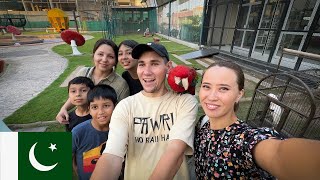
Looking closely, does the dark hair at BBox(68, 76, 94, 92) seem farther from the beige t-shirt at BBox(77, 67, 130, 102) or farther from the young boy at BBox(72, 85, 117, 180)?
the young boy at BBox(72, 85, 117, 180)

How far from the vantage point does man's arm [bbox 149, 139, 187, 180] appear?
1.21 meters

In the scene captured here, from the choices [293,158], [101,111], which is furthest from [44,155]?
[293,158]

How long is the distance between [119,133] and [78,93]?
1166mm

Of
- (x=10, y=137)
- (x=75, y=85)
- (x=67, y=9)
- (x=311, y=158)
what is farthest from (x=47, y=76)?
(x=67, y=9)

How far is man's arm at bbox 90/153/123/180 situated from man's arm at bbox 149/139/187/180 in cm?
28

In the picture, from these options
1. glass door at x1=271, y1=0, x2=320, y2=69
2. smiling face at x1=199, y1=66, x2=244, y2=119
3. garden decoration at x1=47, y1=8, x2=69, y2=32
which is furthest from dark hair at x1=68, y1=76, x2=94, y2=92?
garden decoration at x1=47, y1=8, x2=69, y2=32

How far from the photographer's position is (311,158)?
664mm

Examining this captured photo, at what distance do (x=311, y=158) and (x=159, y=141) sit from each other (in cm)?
98

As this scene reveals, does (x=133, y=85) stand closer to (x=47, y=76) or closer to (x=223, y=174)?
(x=223, y=174)

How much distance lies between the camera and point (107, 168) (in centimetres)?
126

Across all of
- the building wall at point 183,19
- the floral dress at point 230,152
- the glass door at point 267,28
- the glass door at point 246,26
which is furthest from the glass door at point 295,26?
the floral dress at point 230,152

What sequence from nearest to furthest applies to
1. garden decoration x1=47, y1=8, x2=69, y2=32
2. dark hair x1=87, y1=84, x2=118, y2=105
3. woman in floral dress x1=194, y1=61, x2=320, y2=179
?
woman in floral dress x1=194, y1=61, x2=320, y2=179, dark hair x1=87, y1=84, x2=118, y2=105, garden decoration x1=47, y1=8, x2=69, y2=32

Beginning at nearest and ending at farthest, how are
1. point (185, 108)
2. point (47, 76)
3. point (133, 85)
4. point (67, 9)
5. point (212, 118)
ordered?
point (212, 118), point (185, 108), point (133, 85), point (47, 76), point (67, 9)

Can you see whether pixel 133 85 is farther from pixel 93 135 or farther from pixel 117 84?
pixel 93 135
